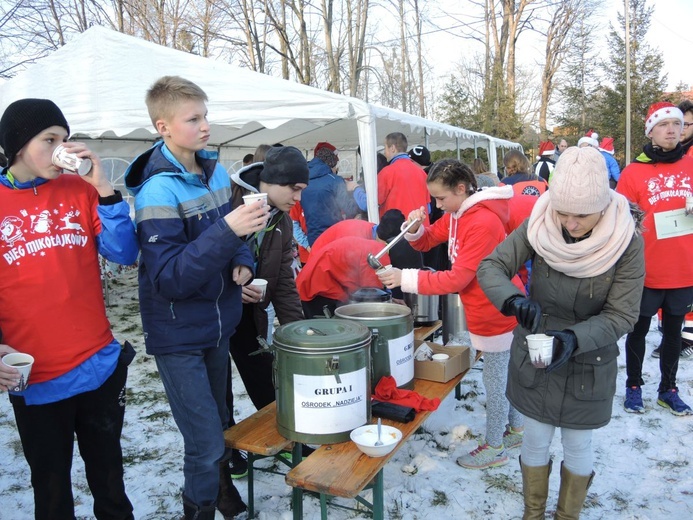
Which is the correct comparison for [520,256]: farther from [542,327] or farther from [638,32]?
[638,32]

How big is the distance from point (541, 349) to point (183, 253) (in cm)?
129

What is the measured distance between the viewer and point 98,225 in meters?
2.04

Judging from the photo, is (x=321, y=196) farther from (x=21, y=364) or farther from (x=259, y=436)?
(x=21, y=364)

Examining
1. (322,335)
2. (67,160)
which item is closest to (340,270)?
(322,335)

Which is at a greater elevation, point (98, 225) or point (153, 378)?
point (98, 225)

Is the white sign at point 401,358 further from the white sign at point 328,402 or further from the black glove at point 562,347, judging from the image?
the black glove at point 562,347

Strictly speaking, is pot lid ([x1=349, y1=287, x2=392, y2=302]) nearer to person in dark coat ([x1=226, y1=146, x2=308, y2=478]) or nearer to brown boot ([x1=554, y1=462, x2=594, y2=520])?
person in dark coat ([x1=226, y1=146, x2=308, y2=478])

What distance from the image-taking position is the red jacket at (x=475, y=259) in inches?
112

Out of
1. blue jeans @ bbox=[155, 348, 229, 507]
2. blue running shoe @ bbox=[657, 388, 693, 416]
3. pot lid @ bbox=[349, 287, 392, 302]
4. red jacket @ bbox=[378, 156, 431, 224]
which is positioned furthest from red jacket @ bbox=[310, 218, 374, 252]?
red jacket @ bbox=[378, 156, 431, 224]

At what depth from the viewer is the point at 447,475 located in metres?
3.07

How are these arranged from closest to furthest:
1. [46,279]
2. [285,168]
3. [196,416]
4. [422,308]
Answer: [46,279] → [196,416] → [285,168] → [422,308]

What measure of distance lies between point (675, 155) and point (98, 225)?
3.51 meters

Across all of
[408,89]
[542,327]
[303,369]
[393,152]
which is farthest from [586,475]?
[408,89]

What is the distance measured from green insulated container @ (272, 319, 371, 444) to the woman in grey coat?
61cm
